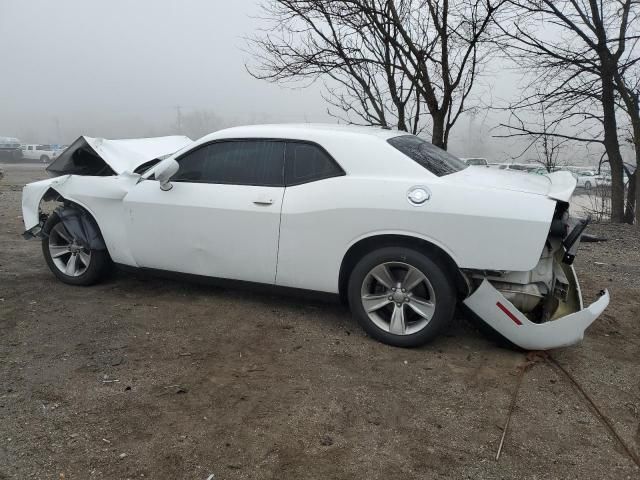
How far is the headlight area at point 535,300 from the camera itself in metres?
3.41

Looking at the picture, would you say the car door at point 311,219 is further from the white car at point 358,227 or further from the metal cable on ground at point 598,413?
the metal cable on ground at point 598,413

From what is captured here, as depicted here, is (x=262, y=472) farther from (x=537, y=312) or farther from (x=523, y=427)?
(x=537, y=312)

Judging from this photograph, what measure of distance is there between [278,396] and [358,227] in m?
1.33

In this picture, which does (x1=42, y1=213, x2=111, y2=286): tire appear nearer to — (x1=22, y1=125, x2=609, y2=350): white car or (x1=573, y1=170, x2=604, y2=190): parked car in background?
(x1=22, y1=125, x2=609, y2=350): white car

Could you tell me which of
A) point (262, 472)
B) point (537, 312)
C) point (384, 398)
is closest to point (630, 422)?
point (537, 312)

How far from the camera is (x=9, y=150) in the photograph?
4497cm

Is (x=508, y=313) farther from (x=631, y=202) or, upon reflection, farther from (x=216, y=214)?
(x=631, y=202)

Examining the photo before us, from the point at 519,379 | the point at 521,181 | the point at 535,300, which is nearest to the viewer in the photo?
the point at 519,379

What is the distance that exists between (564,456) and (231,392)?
1836mm

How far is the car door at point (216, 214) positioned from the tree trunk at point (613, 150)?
937cm

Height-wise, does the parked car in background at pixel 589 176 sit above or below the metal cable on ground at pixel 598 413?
Answer: above

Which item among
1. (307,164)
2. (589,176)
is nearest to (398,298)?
(307,164)

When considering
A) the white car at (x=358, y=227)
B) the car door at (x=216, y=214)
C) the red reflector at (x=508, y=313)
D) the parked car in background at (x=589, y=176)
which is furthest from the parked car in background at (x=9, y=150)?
the red reflector at (x=508, y=313)

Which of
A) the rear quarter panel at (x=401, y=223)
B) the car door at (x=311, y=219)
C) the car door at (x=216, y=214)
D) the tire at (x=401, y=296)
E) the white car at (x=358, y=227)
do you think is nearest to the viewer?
the rear quarter panel at (x=401, y=223)
